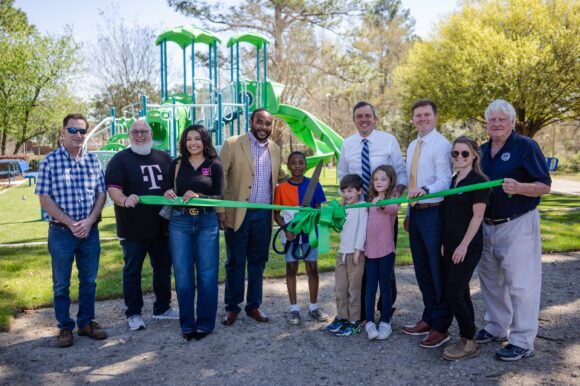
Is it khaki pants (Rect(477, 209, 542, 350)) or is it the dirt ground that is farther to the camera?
khaki pants (Rect(477, 209, 542, 350))

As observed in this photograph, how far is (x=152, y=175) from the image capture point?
4.29 metres

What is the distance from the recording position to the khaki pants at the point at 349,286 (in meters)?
4.27

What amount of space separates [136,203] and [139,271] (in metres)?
0.74

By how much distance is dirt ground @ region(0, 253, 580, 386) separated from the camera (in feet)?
11.3

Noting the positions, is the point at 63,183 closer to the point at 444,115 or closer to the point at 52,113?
the point at 444,115

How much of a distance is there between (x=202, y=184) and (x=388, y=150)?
5.59 ft

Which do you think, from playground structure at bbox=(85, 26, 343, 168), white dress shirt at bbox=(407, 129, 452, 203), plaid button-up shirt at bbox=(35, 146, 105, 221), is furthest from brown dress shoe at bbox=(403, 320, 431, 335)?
playground structure at bbox=(85, 26, 343, 168)

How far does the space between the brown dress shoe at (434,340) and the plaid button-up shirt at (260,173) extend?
1888 millimetres

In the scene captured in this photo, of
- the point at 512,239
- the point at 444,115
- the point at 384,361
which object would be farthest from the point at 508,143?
the point at 444,115

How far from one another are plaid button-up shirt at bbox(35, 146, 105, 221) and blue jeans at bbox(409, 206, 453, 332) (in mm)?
2845

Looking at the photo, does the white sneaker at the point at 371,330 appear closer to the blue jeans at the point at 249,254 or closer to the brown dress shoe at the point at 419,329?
the brown dress shoe at the point at 419,329

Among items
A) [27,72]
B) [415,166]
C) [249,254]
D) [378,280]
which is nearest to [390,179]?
[415,166]

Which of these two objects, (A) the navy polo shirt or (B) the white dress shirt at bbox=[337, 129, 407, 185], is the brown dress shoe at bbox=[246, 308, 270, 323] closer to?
(B) the white dress shirt at bbox=[337, 129, 407, 185]

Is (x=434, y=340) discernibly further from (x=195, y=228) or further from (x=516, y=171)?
(x=195, y=228)
